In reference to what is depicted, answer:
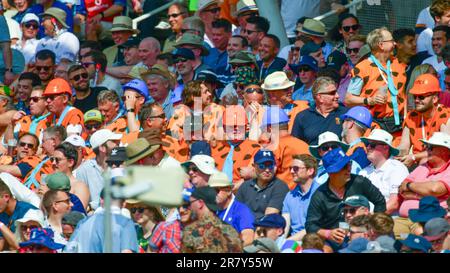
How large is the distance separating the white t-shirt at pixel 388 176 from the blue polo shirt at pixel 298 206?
58cm

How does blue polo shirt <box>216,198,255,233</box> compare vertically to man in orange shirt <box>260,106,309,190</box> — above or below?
below

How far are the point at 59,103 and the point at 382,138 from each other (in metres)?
4.87

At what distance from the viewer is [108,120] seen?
→ 19.7 meters

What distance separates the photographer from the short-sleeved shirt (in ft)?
54.8

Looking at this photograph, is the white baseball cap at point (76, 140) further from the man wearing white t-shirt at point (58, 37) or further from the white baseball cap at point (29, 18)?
the white baseball cap at point (29, 18)

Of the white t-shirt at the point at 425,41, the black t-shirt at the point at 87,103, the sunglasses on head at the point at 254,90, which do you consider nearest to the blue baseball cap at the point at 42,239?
the sunglasses on head at the point at 254,90

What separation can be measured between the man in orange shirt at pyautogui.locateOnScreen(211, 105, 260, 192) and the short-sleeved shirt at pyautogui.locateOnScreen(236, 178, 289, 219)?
0.44 m

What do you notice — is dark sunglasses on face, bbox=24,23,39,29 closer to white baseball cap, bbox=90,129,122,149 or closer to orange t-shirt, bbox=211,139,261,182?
white baseball cap, bbox=90,129,122,149

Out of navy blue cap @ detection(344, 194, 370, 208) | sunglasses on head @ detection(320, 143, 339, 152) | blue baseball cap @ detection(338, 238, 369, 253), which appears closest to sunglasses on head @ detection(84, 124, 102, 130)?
sunglasses on head @ detection(320, 143, 339, 152)

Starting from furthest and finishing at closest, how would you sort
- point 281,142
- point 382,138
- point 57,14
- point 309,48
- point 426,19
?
1. point 57,14
2. point 426,19
3. point 309,48
4. point 281,142
5. point 382,138

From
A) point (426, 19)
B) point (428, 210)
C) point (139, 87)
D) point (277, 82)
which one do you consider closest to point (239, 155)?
point (277, 82)

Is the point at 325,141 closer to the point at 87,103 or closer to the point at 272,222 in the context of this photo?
the point at 272,222

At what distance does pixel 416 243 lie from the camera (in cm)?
1464
